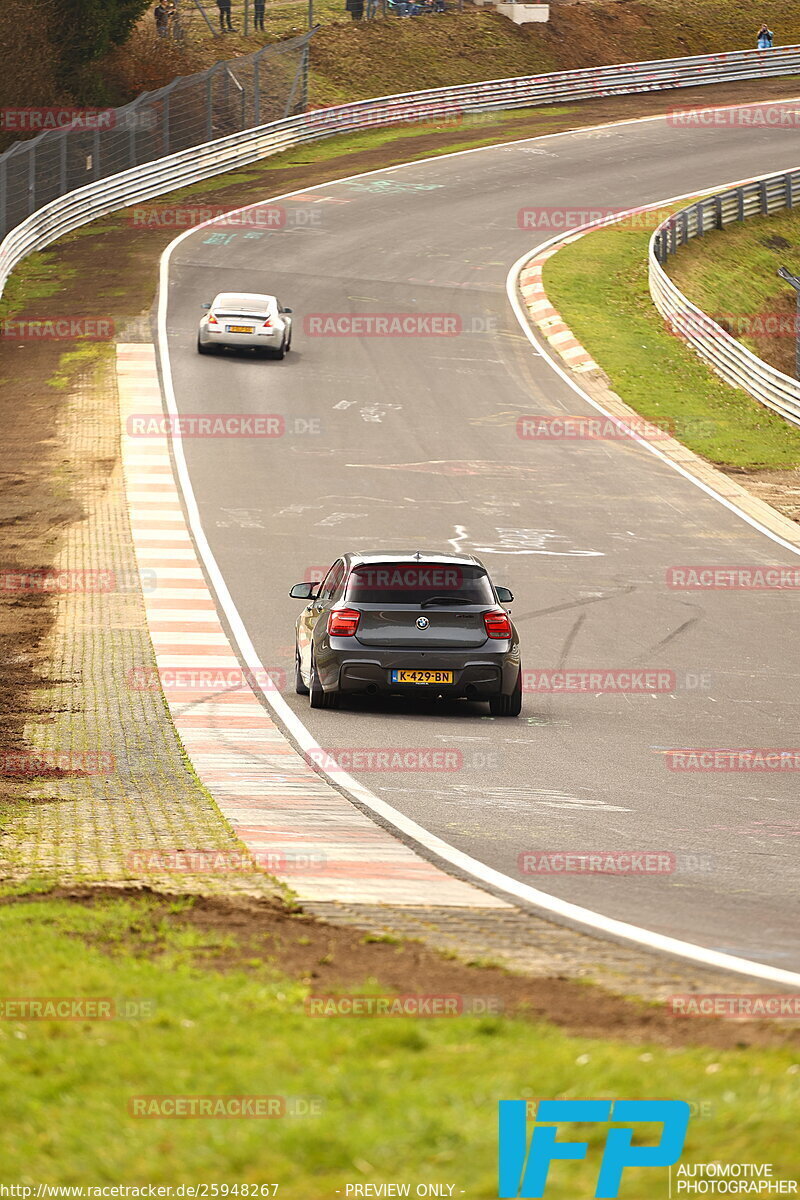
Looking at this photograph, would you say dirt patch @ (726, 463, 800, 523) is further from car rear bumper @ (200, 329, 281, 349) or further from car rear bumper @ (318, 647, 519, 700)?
car rear bumper @ (318, 647, 519, 700)

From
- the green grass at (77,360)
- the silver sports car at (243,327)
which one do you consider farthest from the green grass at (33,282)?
the silver sports car at (243,327)

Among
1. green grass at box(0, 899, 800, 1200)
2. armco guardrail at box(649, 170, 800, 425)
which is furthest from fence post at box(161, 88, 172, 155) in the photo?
green grass at box(0, 899, 800, 1200)

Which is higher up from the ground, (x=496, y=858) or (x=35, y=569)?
(x=496, y=858)

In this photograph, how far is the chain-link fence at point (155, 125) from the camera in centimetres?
4391

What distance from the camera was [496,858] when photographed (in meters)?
9.51

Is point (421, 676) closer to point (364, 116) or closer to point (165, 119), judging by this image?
point (165, 119)

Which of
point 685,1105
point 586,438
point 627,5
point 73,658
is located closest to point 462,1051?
point 685,1105

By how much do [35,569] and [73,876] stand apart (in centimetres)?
1402

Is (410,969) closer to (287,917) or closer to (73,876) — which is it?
(287,917)

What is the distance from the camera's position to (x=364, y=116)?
63.0m

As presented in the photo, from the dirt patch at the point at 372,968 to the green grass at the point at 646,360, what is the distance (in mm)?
24883

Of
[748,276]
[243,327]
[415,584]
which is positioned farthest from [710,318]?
[415,584]

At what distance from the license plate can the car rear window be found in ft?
2.38

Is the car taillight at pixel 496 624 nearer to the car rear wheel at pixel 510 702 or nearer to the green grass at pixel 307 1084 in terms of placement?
the car rear wheel at pixel 510 702
